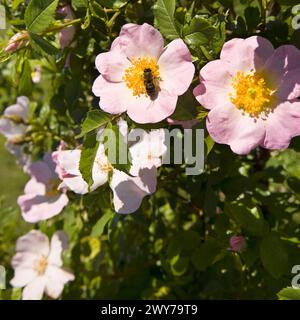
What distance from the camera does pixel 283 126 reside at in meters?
1.00

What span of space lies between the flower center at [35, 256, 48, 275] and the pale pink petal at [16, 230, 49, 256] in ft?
0.07

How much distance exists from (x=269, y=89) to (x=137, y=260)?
2.78 feet

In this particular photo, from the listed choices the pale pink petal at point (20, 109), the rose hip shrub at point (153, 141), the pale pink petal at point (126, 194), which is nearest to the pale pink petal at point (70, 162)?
the rose hip shrub at point (153, 141)

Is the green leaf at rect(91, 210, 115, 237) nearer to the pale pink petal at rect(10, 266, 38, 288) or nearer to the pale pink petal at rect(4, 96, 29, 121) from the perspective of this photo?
the pale pink petal at rect(10, 266, 38, 288)

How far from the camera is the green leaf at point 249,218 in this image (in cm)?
122

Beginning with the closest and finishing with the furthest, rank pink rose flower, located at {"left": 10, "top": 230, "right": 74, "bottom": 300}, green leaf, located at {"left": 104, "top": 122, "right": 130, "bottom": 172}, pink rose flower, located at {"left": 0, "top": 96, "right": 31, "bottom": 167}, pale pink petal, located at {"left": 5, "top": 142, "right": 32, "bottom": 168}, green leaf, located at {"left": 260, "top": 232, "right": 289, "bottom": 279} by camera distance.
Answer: green leaf, located at {"left": 104, "top": 122, "right": 130, "bottom": 172}, green leaf, located at {"left": 260, "top": 232, "right": 289, "bottom": 279}, pink rose flower, located at {"left": 10, "top": 230, "right": 74, "bottom": 300}, pink rose flower, located at {"left": 0, "top": 96, "right": 31, "bottom": 167}, pale pink petal, located at {"left": 5, "top": 142, "right": 32, "bottom": 168}

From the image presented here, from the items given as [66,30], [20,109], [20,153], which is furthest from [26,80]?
[20,153]

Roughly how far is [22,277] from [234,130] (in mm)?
930

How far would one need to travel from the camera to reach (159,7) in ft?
3.32

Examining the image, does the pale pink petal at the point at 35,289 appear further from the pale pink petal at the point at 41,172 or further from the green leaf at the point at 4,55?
the green leaf at the point at 4,55

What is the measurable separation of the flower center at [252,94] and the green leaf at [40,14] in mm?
398

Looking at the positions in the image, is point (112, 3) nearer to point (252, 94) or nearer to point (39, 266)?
point (252, 94)

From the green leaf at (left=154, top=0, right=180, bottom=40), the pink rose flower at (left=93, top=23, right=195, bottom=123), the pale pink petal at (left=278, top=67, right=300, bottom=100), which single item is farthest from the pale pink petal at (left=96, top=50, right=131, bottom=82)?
the pale pink petal at (left=278, top=67, right=300, bottom=100)

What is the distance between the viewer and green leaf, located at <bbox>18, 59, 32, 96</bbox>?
3.96ft
